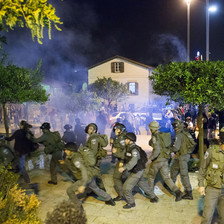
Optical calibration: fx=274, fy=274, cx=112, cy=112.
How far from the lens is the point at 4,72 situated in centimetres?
788

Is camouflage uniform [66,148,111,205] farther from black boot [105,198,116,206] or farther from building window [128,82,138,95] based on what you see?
building window [128,82,138,95]

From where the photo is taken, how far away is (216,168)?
3986mm

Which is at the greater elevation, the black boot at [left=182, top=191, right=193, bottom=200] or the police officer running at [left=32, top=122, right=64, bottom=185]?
the police officer running at [left=32, top=122, right=64, bottom=185]

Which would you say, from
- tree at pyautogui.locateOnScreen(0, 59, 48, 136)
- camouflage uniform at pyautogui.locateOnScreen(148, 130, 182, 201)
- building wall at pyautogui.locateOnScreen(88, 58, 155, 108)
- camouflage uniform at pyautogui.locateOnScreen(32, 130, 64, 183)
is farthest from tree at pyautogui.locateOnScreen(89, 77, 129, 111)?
camouflage uniform at pyautogui.locateOnScreen(148, 130, 182, 201)

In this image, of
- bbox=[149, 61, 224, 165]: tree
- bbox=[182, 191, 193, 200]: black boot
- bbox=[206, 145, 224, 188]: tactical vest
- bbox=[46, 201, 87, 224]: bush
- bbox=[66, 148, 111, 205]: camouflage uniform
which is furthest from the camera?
bbox=[149, 61, 224, 165]: tree

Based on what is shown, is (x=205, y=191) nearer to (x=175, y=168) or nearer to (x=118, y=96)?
(x=175, y=168)

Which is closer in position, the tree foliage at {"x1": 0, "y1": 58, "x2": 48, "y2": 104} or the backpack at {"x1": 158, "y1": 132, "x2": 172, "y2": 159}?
the backpack at {"x1": 158, "y1": 132, "x2": 172, "y2": 159}

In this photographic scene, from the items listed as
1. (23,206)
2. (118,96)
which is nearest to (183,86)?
(23,206)

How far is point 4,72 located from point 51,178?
3347 millimetres

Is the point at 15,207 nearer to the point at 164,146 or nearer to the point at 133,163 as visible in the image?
the point at 133,163

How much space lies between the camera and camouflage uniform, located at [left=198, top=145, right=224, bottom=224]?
398cm

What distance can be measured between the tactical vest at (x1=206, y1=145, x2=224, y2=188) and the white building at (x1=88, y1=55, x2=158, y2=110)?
Result: 33.3 meters

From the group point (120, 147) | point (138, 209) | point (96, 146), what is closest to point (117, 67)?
point (96, 146)

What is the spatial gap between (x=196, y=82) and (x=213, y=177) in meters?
2.98
